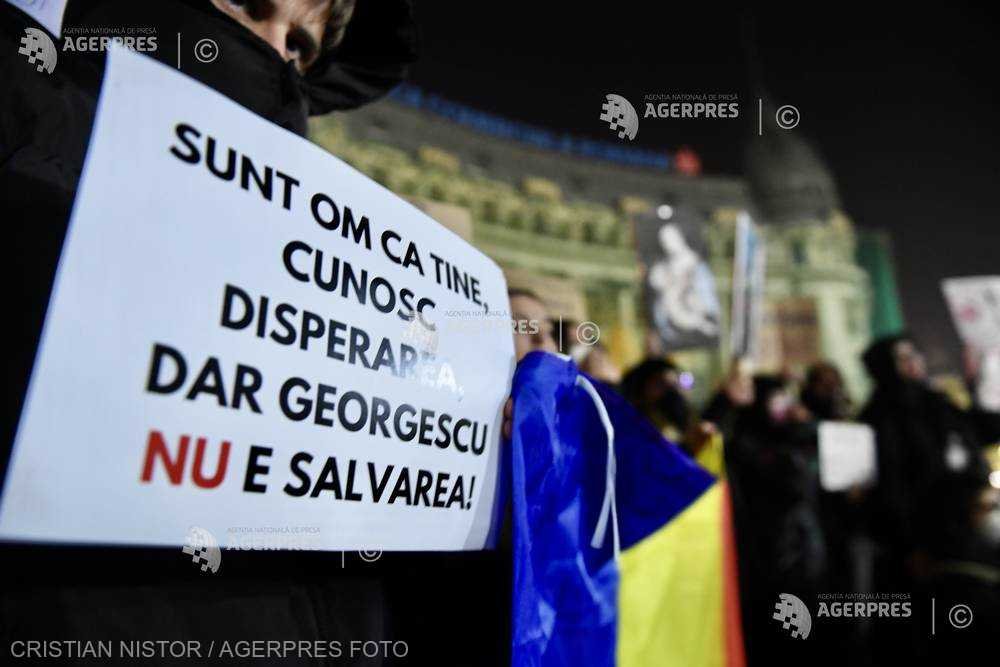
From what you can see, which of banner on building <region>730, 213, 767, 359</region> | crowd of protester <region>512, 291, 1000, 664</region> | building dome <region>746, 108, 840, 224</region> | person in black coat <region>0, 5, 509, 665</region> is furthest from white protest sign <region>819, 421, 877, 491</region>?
building dome <region>746, 108, 840, 224</region>

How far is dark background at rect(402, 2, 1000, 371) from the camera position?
477 centimetres

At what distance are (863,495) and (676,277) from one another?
4.12 ft

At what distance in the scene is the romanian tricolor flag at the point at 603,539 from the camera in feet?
3.18

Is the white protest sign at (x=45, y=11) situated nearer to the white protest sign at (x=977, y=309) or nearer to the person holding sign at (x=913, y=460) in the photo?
the person holding sign at (x=913, y=460)

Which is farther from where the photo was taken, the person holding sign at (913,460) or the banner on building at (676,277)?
the banner on building at (676,277)

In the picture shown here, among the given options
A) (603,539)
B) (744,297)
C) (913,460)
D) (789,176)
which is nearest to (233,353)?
(603,539)

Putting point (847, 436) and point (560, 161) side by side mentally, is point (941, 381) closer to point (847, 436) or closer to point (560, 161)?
point (847, 436)

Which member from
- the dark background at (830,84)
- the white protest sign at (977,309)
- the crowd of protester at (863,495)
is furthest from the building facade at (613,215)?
the white protest sign at (977,309)

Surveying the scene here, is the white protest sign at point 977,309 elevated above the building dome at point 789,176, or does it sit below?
below

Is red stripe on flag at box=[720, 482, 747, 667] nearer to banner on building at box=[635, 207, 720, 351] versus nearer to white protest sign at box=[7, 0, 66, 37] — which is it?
white protest sign at box=[7, 0, 66, 37]

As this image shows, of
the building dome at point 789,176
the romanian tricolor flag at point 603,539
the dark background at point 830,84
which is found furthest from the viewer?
the building dome at point 789,176

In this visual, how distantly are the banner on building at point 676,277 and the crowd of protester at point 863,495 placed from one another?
296mm

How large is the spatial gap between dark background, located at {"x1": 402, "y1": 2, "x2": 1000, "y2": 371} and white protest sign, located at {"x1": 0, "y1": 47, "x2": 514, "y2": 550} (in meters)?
3.84

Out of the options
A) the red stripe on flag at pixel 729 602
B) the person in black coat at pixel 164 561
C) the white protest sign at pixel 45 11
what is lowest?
the red stripe on flag at pixel 729 602
